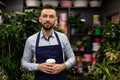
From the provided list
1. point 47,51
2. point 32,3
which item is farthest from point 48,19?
point 32,3

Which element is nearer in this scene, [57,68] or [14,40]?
[57,68]

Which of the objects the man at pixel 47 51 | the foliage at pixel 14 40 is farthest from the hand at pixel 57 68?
the foliage at pixel 14 40

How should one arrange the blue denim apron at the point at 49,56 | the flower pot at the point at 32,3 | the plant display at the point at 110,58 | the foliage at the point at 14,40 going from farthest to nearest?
the flower pot at the point at 32,3
the foliage at the point at 14,40
the plant display at the point at 110,58
the blue denim apron at the point at 49,56

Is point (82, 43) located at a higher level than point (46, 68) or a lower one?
lower

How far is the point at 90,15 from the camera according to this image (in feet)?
20.5

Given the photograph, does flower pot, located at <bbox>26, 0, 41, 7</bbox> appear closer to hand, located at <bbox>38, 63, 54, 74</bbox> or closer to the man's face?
the man's face

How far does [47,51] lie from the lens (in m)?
2.51

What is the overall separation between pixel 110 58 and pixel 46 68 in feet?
4.64

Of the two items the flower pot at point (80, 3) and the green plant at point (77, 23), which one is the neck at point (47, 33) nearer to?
the green plant at point (77, 23)

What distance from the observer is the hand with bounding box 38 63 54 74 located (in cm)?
237

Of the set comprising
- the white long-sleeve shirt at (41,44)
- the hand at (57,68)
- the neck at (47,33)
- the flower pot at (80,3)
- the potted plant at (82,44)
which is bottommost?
the potted plant at (82,44)

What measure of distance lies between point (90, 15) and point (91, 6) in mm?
A: 285

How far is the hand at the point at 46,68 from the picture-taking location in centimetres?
237

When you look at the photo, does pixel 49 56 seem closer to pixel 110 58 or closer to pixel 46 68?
pixel 46 68
